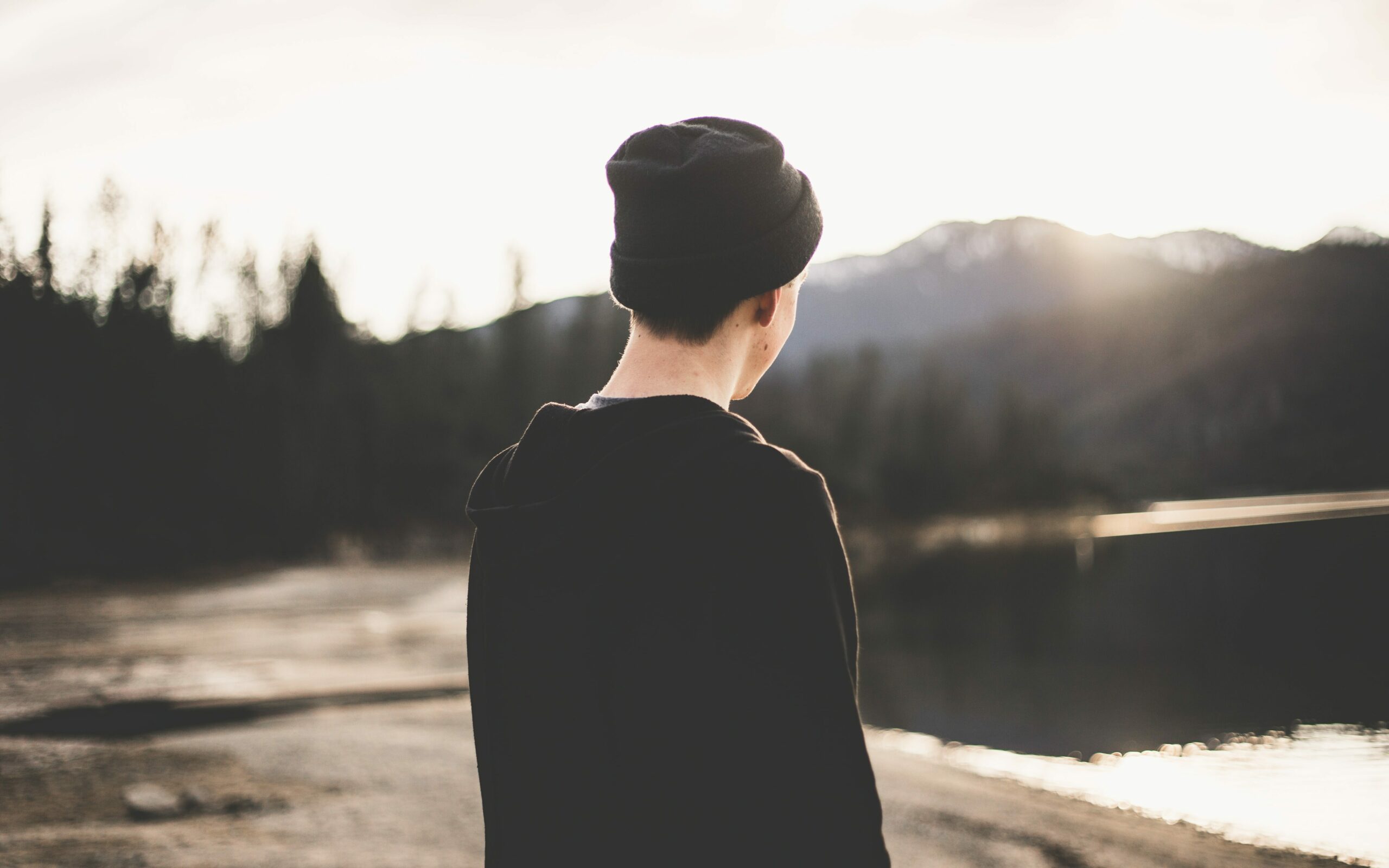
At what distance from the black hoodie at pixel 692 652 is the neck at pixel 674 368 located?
0.07 metres

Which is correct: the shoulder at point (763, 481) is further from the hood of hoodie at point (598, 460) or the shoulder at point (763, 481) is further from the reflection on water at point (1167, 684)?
the reflection on water at point (1167, 684)

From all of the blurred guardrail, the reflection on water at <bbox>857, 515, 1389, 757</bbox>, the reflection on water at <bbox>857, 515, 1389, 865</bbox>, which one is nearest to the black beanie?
the reflection on water at <bbox>857, 515, 1389, 865</bbox>

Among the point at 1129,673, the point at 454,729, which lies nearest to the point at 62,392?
the point at 454,729

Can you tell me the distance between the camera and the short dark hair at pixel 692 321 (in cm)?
130

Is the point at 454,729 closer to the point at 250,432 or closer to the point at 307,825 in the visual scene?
the point at 307,825

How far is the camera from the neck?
1.30 meters

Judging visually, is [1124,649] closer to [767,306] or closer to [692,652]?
[767,306]

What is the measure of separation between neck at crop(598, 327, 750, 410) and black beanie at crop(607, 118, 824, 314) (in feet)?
0.19

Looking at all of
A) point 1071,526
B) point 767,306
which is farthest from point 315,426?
point 1071,526

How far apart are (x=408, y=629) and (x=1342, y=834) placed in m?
19.5

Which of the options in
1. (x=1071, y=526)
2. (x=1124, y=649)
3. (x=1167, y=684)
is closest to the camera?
(x=1167, y=684)

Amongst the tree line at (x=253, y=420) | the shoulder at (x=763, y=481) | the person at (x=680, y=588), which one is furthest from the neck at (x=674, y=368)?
the tree line at (x=253, y=420)

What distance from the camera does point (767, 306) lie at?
1371mm

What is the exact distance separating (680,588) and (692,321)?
0.40 meters
